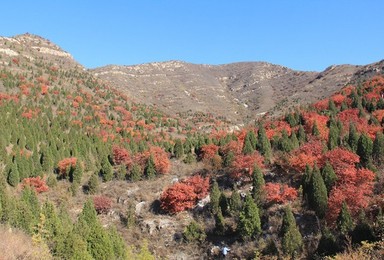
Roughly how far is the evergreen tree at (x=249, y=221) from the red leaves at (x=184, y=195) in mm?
7253

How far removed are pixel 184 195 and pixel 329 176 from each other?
1230cm

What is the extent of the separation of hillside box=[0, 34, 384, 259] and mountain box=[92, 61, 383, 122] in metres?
49.4

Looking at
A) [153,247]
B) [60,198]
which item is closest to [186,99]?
[60,198]

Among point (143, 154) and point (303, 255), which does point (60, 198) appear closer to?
point (143, 154)

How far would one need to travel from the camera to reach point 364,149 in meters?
32.5

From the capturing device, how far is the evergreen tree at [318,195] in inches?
1049

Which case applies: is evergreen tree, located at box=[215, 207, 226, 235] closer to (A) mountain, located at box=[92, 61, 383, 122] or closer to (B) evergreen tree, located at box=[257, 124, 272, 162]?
(B) evergreen tree, located at box=[257, 124, 272, 162]

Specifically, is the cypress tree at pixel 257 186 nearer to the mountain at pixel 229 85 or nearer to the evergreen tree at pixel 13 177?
the evergreen tree at pixel 13 177

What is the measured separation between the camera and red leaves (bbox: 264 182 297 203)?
2893 centimetres

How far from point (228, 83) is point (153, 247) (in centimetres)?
15801

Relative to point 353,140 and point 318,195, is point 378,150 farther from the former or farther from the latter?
point 318,195

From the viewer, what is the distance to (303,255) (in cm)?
2272

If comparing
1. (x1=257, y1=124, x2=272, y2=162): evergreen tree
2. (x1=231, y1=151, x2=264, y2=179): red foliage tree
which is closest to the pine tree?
(x1=231, y1=151, x2=264, y2=179): red foliage tree

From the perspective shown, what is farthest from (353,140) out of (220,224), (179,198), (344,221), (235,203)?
(179,198)
